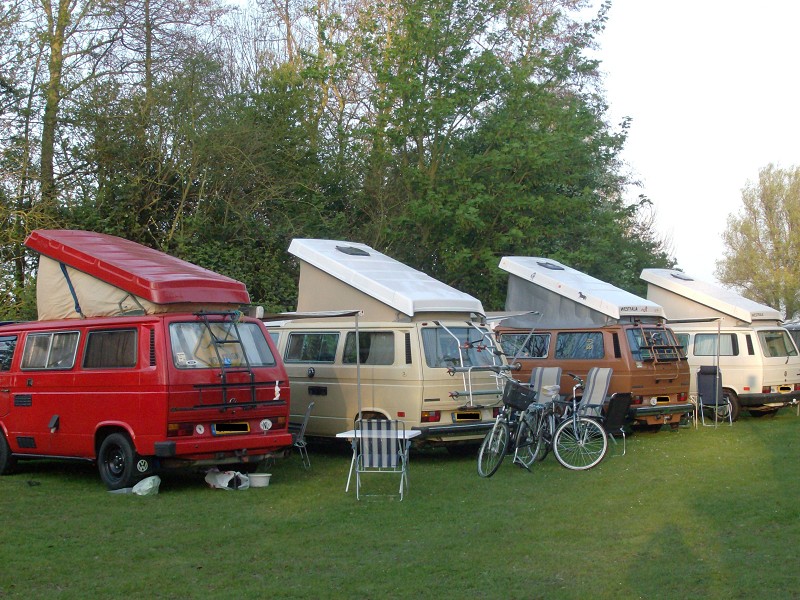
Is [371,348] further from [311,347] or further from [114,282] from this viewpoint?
[114,282]

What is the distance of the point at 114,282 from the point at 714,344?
41.4 feet

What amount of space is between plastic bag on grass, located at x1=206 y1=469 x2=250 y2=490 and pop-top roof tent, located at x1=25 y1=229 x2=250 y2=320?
1.92 metres

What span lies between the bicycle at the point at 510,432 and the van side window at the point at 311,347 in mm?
3035

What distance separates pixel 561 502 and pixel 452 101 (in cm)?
1367

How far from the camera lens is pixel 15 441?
12.1m

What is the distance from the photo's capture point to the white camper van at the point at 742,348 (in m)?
18.7

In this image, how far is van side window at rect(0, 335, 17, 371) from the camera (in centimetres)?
1238

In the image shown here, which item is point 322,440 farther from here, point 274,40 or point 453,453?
point 274,40


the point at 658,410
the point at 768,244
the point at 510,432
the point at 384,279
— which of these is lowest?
the point at 510,432

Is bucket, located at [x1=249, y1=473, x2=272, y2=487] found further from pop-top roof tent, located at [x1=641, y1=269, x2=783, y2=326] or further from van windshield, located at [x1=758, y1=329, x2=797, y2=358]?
van windshield, located at [x1=758, y1=329, x2=797, y2=358]

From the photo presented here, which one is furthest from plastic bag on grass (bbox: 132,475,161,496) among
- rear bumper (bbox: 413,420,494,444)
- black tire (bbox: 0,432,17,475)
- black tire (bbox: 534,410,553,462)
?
black tire (bbox: 534,410,553,462)

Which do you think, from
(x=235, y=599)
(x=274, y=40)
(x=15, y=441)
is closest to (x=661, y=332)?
(x=15, y=441)

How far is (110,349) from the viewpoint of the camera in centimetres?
1104

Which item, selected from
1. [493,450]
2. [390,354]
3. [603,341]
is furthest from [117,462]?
[603,341]
